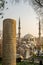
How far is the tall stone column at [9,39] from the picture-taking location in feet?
9.76

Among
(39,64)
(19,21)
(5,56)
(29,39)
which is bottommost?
(39,64)

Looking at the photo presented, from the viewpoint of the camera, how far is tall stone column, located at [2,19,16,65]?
2.97m

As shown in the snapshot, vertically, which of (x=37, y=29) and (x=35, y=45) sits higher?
(x=37, y=29)

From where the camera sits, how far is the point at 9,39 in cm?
298

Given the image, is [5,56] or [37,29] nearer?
[5,56]

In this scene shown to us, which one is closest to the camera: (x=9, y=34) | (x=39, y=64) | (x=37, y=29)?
(x=9, y=34)

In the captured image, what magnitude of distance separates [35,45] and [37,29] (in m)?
0.38

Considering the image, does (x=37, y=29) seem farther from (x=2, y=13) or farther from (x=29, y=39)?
(x=2, y=13)

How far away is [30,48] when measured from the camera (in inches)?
163

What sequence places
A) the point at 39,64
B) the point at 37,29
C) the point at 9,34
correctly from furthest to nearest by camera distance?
1. the point at 37,29
2. the point at 39,64
3. the point at 9,34

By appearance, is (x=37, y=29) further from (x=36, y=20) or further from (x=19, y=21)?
(x=19, y=21)

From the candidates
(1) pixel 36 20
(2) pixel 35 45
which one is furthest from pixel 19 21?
(2) pixel 35 45

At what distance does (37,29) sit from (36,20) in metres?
0.21

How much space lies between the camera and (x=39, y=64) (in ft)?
12.9
